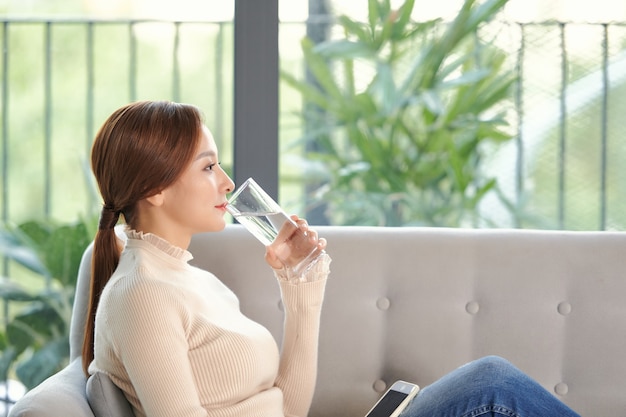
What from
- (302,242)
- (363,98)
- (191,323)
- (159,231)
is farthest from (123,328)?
(363,98)

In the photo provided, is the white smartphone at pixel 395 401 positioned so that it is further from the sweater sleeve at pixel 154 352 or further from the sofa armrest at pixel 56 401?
the sofa armrest at pixel 56 401

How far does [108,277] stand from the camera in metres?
1.64

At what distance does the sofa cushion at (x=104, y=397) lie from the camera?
1438 mm

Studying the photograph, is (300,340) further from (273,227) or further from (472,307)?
(472,307)

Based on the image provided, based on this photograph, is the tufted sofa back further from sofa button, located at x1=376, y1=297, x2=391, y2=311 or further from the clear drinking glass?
the clear drinking glass

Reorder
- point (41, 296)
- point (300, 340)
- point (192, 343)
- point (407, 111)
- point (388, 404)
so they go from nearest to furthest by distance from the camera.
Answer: point (192, 343)
point (388, 404)
point (300, 340)
point (41, 296)
point (407, 111)

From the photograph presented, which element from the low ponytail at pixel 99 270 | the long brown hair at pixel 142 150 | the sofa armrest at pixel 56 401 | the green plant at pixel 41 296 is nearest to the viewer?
the sofa armrest at pixel 56 401

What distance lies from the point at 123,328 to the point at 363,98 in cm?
149

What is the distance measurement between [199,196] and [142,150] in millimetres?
141

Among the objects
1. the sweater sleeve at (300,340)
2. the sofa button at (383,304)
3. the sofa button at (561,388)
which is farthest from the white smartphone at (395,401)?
the sofa button at (561,388)

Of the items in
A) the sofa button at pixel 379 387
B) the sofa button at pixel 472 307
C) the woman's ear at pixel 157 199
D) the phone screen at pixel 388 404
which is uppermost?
the woman's ear at pixel 157 199

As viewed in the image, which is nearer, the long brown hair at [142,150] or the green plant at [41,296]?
the long brown hair at [142,150]

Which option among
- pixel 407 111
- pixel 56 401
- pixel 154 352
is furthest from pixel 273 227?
pixel 407 111

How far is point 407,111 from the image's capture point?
2729mm
